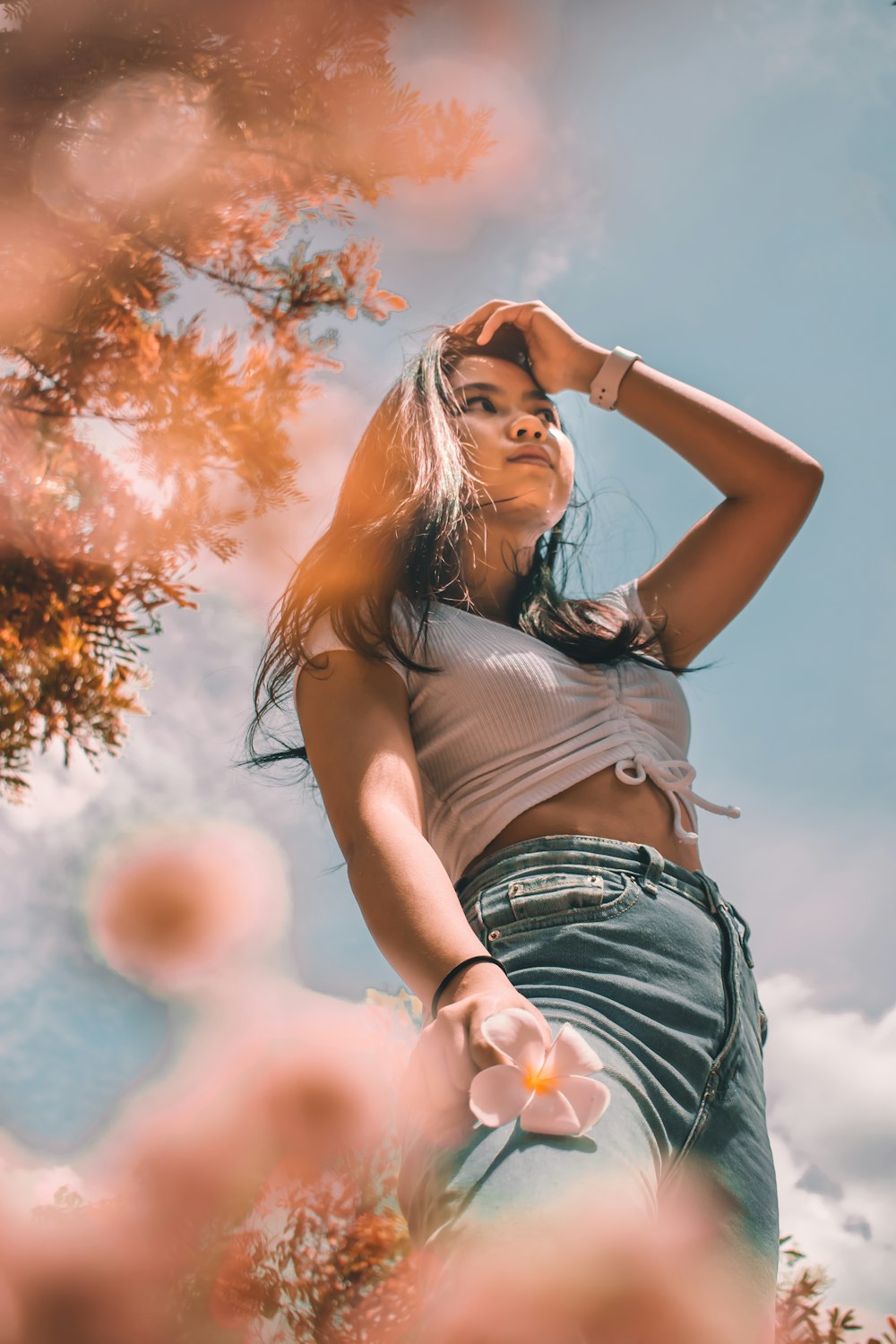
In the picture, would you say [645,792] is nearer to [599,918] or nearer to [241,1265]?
[599,918]

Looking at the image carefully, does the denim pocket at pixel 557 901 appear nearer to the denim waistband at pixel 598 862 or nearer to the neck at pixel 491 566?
the denim waistband at pixel 598 862

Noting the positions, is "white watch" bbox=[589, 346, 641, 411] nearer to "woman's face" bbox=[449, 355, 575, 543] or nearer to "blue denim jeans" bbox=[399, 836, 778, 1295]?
"woman's face" bbox=[449, 355, 575, 543]

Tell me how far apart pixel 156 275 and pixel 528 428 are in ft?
6.83

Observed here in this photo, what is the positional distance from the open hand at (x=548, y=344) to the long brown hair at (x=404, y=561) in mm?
111

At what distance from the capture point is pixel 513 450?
2.17 meters

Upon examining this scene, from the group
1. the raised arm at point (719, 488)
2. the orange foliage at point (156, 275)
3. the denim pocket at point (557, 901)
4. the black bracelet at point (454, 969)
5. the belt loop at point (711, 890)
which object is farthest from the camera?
the orange foliage at point (156, 275)

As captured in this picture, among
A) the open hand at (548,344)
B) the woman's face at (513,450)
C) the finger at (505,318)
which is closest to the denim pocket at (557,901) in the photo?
the woman's face at (513,450)

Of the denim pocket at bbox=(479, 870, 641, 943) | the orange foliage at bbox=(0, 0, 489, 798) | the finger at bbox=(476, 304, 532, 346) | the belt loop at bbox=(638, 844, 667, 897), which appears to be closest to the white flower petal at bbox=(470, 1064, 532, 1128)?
the denim pocket at bbox=(479, 870, 641, 943)

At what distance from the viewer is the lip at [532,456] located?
7.06ft

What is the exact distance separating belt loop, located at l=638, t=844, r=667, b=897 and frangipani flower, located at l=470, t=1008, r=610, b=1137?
409 millimetres

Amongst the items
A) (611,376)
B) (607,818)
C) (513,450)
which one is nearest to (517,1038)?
A: (607,818)

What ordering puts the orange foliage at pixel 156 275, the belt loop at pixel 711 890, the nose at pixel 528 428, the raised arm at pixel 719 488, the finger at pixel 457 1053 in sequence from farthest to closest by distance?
the orange foliage at pixel 156 275
the nose at pixel 528 428
the raised arm at pixel 719 488
the belt loop at pixel 711 890
the finger at pixel 457 1053

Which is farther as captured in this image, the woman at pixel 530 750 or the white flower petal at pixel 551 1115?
the woman at pixel 530 750

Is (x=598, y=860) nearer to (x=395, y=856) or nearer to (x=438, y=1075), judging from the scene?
(x=395, y=856)
